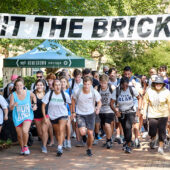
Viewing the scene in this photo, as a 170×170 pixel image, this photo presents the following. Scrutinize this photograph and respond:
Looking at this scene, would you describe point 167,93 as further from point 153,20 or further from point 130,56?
point 130,56

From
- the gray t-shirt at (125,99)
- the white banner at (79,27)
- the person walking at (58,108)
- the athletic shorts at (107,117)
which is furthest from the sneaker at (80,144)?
the white banner at (79,27)

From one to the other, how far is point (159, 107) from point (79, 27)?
2.62m

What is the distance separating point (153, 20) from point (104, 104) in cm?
244

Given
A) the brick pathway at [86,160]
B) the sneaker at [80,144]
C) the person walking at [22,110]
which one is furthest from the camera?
the sneaker at [80,144]

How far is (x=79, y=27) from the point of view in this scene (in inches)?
372

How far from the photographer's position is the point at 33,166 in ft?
26.1

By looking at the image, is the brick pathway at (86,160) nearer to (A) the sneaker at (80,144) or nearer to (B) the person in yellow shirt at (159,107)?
(A) the sneaker at (80,144)

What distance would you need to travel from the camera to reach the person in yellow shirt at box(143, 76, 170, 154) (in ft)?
31.0

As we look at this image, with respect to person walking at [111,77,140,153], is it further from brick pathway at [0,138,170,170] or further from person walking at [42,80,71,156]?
person walking at [42,80,71,156]

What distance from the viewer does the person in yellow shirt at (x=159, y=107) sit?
9461 millimetres

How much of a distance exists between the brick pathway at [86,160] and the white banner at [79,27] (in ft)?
8.72

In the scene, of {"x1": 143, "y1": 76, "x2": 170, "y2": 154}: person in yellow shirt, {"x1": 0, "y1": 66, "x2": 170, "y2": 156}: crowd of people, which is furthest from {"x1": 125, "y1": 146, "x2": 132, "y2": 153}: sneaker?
{"x1": 143, "y1": 76, "x2": 170, "y2": 154}: person in yellow shirt

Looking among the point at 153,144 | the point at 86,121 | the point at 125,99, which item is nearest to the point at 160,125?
the point at 153,144

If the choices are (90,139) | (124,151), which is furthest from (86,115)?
(124,151)
